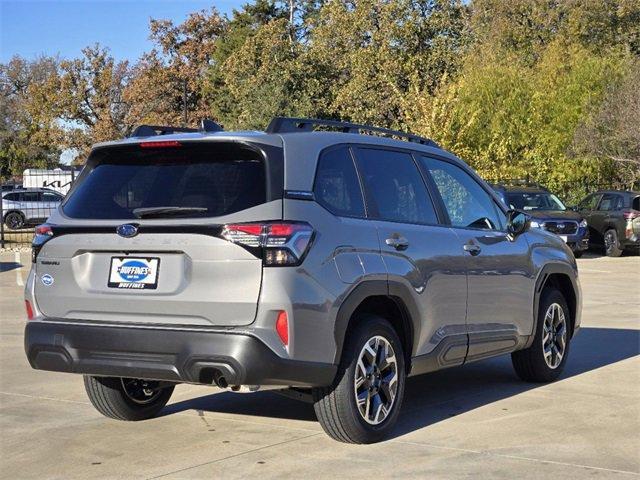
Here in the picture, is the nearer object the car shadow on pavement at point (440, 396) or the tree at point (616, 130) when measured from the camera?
the car shadow on pavement at point (440, 396)

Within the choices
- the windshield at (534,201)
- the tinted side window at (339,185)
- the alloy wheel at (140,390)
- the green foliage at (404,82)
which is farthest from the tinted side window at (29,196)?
the tinted side window at (339,185)

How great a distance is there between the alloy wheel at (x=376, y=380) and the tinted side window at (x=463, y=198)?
4.40 feet

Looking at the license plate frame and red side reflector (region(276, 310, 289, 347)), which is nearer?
red side reflector (region(276, 310, 289, 347))

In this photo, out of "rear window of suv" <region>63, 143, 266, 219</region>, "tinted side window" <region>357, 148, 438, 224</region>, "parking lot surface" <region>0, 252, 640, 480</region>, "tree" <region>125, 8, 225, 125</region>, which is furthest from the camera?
"tree" <region>125, 8, 225, 125</region>

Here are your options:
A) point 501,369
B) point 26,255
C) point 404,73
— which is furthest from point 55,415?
point 404,73

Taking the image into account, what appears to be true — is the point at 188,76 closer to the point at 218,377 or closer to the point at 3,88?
the point at 3,88

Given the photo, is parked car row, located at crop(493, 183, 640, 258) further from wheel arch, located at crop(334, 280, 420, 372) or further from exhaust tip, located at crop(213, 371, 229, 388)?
exhaust tip, located at crop(213, 371, 229, 388)

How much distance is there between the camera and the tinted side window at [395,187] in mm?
6625

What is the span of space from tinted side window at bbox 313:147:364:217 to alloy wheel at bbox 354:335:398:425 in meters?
0.79

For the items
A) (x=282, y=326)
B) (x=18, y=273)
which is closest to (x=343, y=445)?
(x=282, y=326)

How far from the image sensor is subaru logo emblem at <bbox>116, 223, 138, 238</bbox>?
5926 mm

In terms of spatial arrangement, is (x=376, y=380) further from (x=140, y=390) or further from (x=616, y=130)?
(x=616, y=130)

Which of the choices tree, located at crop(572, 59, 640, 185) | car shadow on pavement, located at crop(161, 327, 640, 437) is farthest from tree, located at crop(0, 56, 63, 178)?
car shadow on pavement, located at crop(161, 327, 640, 437)

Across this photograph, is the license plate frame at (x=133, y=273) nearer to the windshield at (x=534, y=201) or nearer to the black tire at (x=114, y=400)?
the black tire at (x=114, y=400)
